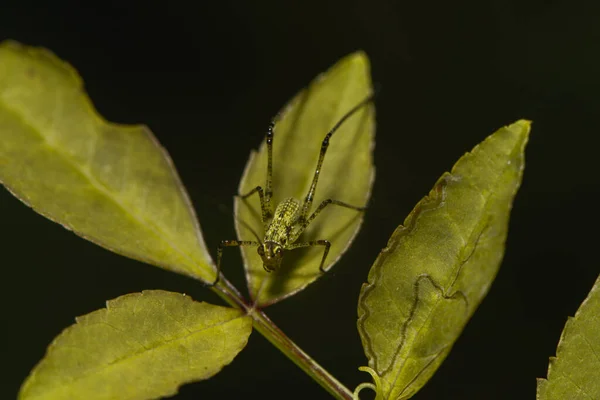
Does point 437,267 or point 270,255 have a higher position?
point 437,267

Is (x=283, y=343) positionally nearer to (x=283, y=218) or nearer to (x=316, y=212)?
(x=316, y=212)

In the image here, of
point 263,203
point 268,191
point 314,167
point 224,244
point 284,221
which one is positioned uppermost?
point 314,167

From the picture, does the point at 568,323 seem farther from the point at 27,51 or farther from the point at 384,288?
the point at 27,51

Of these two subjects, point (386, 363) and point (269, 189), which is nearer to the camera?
point (386, 363)

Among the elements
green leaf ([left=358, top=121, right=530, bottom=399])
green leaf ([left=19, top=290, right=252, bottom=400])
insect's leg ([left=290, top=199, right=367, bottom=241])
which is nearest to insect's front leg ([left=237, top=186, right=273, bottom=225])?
insect's leg ([left=290, top=199, right=367, bottom=241])

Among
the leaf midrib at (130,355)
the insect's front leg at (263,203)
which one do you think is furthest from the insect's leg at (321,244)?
the leaf midrib at (130,355)

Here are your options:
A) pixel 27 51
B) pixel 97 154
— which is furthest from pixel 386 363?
pixel 27 51

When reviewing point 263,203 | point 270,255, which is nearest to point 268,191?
point 263,203
